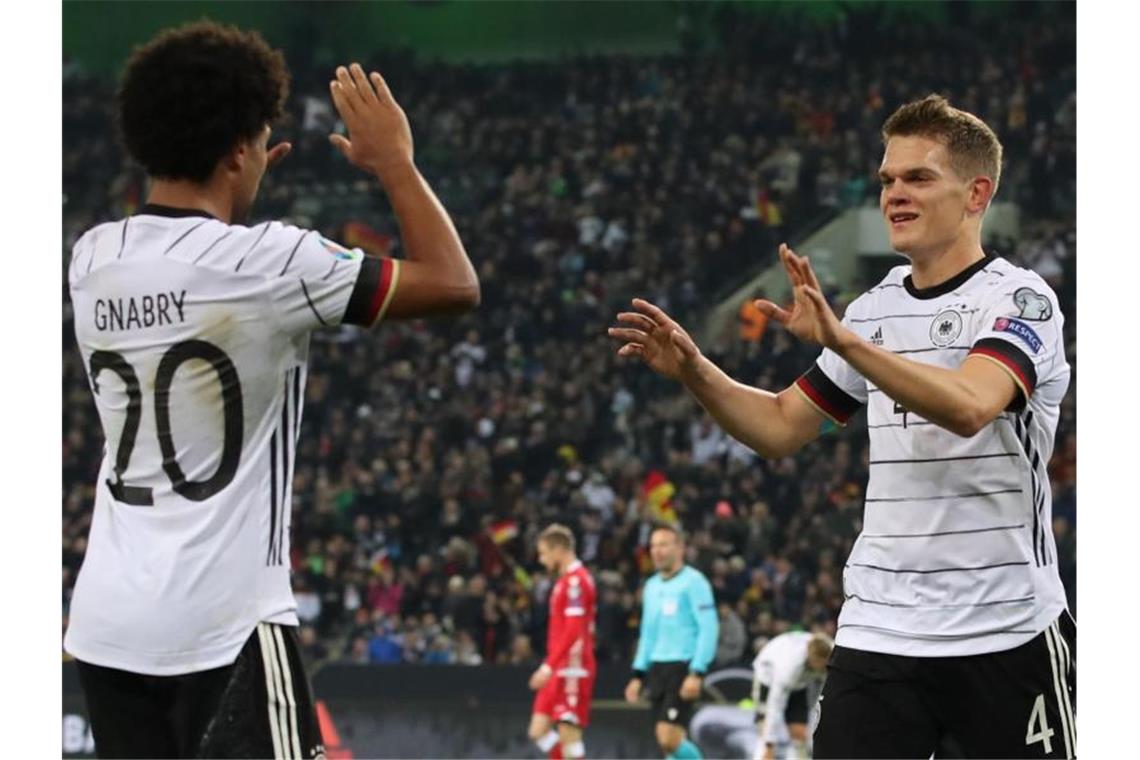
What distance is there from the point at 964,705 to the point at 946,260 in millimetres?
1168

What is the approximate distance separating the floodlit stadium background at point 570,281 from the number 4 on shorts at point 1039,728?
10.8 metres

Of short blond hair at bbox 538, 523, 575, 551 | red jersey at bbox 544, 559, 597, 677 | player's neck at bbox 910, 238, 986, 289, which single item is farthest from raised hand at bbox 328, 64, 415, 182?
red jersey at bbox 544, 559, 597, 677

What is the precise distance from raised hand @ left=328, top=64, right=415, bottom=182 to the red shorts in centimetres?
1040

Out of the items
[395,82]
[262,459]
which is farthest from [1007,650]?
[395,82]

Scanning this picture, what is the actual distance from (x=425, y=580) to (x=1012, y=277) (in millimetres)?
15695

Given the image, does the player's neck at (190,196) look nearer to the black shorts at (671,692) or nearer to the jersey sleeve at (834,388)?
the jersey sleeve at (834,388)

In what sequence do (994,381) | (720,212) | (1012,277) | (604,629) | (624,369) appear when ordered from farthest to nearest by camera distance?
(720,212), (624,369), (604,629), (1012,277), (994,381)

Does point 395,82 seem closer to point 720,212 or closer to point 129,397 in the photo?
point 720,212

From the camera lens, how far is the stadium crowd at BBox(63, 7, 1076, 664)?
64.2 ft

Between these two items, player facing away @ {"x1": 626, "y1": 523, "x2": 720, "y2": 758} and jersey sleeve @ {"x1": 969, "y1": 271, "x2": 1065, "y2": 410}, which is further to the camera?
player facing away @ {"x1": 626, "y1": 523, "x2": 720, "y2": 758}

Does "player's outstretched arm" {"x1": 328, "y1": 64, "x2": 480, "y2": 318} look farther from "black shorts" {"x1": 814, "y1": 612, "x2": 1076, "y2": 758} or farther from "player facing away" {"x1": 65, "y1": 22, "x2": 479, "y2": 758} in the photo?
"black shorts" {"x1": 814, "y1": 612, "x2": 1076, "y2": 758}

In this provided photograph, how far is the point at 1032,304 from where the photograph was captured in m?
4.70

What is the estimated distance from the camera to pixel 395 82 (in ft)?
91.1

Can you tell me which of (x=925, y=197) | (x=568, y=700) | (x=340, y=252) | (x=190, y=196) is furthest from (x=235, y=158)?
(x=568, y=700)
